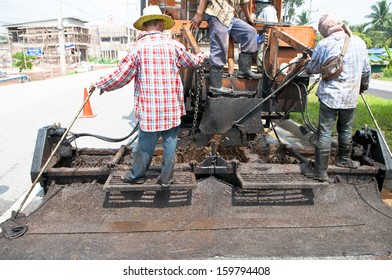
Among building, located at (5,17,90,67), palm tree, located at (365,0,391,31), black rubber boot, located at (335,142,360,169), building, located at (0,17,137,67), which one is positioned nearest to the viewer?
black rubber boot, located at (335,142,360,169)

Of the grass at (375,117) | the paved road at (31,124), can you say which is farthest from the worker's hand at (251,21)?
the grass at (375,117)

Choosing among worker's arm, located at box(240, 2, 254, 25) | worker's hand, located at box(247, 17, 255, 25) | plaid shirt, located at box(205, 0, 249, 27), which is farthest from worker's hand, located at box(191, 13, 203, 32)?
worker's hand, located at box(247, 17, 255, 25)

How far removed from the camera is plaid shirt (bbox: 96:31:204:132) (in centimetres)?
311

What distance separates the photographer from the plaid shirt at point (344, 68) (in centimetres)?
337

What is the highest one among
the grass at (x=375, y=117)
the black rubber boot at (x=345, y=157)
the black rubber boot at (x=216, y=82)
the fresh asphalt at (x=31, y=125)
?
the black rubber boot at (x=216, y=82)

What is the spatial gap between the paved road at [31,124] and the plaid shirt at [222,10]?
3.33 metres

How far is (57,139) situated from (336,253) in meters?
3.32

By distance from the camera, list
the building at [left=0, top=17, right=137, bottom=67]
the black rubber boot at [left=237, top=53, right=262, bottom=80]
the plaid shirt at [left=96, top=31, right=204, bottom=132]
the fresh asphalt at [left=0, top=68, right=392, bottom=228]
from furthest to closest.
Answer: the building at [left=0, top=17, right=137, bottom=67] < the fresh asphalt at [left=0, top=68, right=392, bottom=228] < the black rubber boot at [left=237, top=53, right=262, bottom=80] < the plaid shirt at [left=96, top=31, right=204, bottom=132]

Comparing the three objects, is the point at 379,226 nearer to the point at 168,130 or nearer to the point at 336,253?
the point at 336,253

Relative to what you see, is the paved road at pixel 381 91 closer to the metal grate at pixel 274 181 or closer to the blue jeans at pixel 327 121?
the blue jeans at pixel 327 121

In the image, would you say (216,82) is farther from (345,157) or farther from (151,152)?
(345,157)

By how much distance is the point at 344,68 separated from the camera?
133 inches

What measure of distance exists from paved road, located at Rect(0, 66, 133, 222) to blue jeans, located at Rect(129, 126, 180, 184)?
1799 millimetres

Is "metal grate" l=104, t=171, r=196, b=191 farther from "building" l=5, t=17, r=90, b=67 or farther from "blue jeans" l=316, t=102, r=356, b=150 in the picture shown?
"building" l=5, t=17, r=90, b=67
